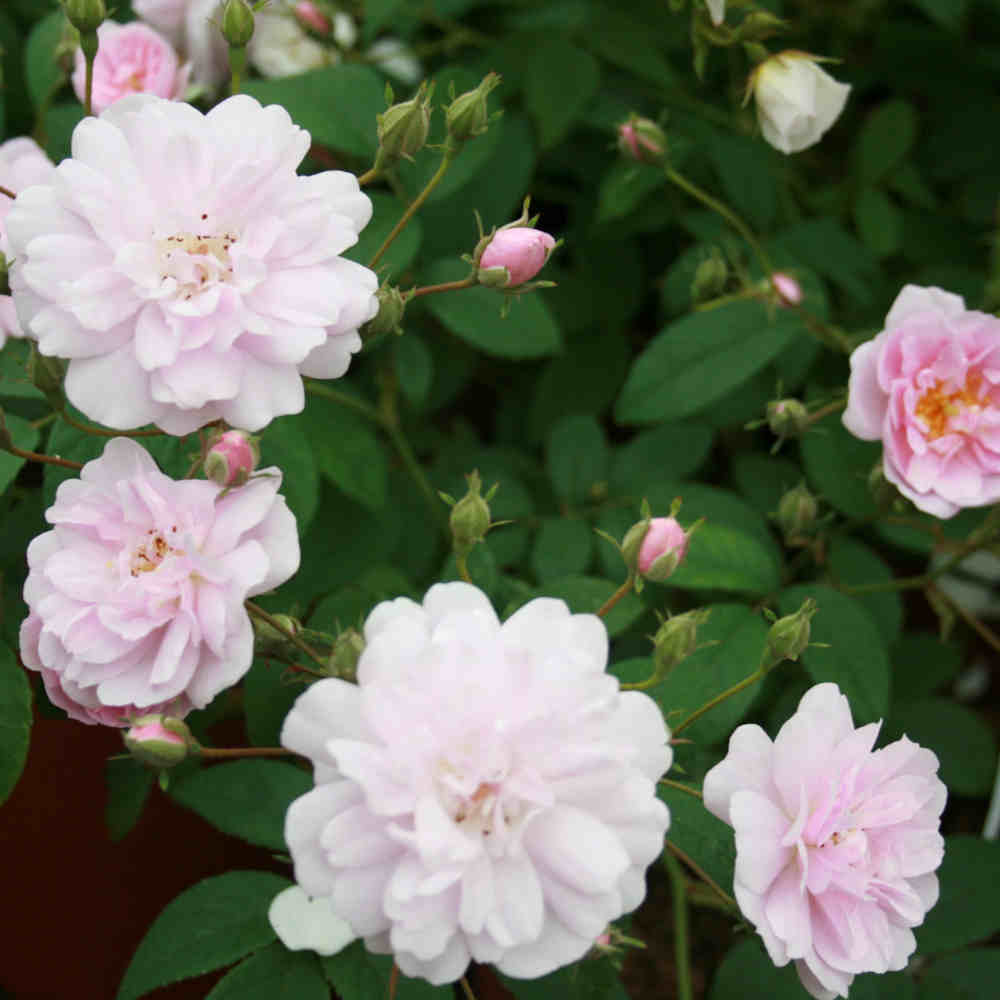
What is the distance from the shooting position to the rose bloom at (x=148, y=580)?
722 millimetres

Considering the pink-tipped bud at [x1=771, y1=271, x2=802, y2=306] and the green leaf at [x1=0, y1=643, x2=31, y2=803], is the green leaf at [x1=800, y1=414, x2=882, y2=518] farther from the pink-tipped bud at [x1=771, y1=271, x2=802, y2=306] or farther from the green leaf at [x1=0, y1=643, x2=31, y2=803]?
the green leaf at [x1=0, y1=643, x2=31, y2=803]

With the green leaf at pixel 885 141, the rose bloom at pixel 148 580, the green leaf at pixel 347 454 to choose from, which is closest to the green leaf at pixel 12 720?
the rose bloom at pixel 148 580

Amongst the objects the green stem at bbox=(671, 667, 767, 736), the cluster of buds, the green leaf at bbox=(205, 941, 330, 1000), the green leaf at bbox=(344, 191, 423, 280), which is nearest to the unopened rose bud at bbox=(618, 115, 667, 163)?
the green leaf at bbox=(344, 191, 423, 280)

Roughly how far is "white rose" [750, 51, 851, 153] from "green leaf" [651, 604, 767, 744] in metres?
0.46

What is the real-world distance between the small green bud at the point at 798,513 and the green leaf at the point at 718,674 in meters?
0.10

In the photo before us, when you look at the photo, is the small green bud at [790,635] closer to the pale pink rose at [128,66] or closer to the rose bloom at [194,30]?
the pale pink rose at [128,66]

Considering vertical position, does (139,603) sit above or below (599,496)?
above

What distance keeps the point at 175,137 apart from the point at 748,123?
0.72 m

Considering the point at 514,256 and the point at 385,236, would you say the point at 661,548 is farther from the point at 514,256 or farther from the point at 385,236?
the point at 385,236

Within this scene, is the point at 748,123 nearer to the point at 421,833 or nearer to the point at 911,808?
the point at 911,808

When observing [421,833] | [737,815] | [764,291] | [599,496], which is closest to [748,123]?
[764,291]

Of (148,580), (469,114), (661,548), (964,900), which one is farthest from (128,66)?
(964,900)

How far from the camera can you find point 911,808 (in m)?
0.77

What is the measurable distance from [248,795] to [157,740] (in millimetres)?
233
